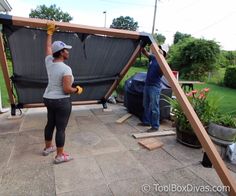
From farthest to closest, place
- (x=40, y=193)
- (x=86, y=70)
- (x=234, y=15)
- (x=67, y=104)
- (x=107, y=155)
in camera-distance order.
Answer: (x=234, y=15)
(x=86, y=70)
(x=107, y=155)
(x=67, y=104)
(x=40, y=193)

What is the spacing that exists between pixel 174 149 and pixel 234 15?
63.9 feet

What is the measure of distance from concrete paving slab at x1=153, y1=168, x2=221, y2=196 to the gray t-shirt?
1421mm

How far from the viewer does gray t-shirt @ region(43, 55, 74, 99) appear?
2070mm

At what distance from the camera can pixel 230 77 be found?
11.1 m

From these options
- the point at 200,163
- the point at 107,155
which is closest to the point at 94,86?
the point at 107,155

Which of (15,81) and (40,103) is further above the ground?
(15,81)

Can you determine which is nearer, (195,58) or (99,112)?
(99,112)

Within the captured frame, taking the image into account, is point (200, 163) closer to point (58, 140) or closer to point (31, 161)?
point (58, 140)

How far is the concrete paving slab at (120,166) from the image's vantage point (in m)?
2.15

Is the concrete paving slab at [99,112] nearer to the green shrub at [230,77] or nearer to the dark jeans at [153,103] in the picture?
the dark jeans at [153,103]

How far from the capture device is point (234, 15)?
57.6 ft

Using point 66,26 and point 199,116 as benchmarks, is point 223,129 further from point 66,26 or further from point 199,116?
point 66,26

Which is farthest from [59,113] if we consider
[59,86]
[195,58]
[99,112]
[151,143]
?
[195,58]

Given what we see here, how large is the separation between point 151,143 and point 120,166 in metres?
0.78
